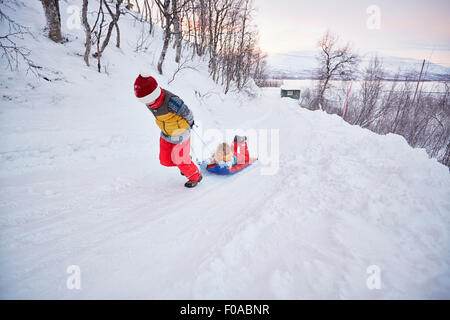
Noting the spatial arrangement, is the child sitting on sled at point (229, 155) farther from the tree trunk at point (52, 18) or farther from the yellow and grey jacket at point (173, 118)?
the tree trunk at point (52, 18)

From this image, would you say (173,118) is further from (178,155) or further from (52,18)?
(52,18)

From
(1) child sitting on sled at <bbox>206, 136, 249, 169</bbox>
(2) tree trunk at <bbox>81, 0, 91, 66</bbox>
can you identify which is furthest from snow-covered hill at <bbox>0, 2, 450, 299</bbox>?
(2) tree trunk at <bbox>81, 0, 91, 66</bbox>

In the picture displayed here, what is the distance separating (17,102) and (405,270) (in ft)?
18.7

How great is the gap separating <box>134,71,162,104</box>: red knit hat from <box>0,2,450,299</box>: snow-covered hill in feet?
4.52

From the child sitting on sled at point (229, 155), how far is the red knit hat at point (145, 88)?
147 centimetres

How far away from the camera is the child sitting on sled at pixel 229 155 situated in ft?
11.2

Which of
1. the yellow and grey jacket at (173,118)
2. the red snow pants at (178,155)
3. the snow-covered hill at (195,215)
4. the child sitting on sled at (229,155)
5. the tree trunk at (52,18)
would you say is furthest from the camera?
the tree trunk at (52,18)

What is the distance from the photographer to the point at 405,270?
1.40 meters

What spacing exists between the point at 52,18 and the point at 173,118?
5039 millimetres

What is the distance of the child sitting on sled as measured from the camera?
11.2 feet

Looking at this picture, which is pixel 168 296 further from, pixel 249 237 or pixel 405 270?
pixel 405 270

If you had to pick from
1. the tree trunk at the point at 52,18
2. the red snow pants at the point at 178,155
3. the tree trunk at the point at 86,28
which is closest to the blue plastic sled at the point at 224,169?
the red snow pants at the point at 178,155
